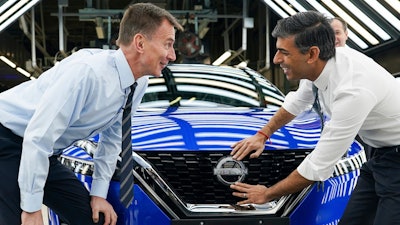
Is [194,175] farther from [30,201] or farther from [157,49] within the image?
[30,201]

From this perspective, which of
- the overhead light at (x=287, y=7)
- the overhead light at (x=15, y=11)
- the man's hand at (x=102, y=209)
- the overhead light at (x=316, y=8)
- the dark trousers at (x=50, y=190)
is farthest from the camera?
the overhead light at (x=15, y=11)

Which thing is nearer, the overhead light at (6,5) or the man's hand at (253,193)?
the man's hand at (253,193)

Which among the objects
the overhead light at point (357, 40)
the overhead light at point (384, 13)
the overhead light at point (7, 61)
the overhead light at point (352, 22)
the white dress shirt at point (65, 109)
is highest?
the white dress shirt at point (65, 109)

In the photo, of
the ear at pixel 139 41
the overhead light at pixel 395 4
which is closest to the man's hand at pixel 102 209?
the ear at pixel 139 41

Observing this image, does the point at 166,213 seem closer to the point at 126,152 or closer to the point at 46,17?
the point at 126,152

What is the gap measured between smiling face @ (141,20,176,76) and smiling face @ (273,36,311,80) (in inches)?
19.2

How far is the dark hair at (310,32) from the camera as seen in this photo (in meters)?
2.81

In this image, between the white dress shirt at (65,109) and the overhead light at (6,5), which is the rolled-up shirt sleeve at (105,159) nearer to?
the white dress shirt at (65,109)

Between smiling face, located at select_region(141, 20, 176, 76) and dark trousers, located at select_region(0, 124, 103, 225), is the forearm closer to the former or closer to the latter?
smiling face, located at select_region(141, 20, 176, 76)

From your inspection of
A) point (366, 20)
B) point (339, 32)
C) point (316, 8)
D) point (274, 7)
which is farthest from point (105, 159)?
point (274, 7)

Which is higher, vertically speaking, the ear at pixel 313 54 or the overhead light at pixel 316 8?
the ear at pixel 313 54

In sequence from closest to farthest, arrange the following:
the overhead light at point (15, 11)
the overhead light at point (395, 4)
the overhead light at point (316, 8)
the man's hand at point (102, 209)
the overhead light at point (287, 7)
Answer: the man's hand at point (102, 209), the overhead light at point (395, 4), the overhead light at point (316, 8), the overhead light at point (287, 7), the overhead light at point (15, 11)

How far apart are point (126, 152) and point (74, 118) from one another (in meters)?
0.43

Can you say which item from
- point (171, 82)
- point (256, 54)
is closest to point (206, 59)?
point (256, 54)
